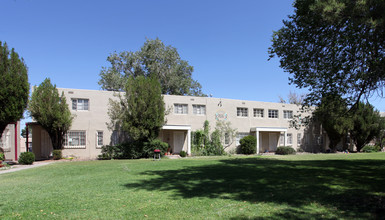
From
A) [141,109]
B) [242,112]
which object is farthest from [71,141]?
[242,112]

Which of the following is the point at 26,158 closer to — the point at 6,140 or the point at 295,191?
the point at 6,140

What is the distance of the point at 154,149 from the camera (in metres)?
20.3

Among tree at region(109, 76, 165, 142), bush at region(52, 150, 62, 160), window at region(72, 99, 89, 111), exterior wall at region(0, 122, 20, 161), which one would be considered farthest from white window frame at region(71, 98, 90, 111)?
exterior wall at region(0, 122, 20, 161)

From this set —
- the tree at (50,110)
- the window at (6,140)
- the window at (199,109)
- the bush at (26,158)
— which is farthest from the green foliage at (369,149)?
the window at (6,140)

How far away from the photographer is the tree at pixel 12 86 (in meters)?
14.7

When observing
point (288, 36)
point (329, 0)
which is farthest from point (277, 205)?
point (288, 36)

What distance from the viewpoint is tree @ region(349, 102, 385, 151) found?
89.6 ft

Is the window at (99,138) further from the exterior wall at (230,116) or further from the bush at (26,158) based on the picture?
the exterior wall at (230,116)

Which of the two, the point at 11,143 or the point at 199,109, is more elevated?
the point at 199,109

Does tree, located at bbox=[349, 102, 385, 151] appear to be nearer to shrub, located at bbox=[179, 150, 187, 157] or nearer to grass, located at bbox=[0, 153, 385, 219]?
shrub, located at bbox=[179, 150, 187, 157]

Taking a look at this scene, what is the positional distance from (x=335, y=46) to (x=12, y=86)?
52.5 ft

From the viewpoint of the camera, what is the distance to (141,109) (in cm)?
1953

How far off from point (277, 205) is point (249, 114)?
21.0 metres

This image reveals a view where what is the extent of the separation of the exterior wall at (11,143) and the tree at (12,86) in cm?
398
